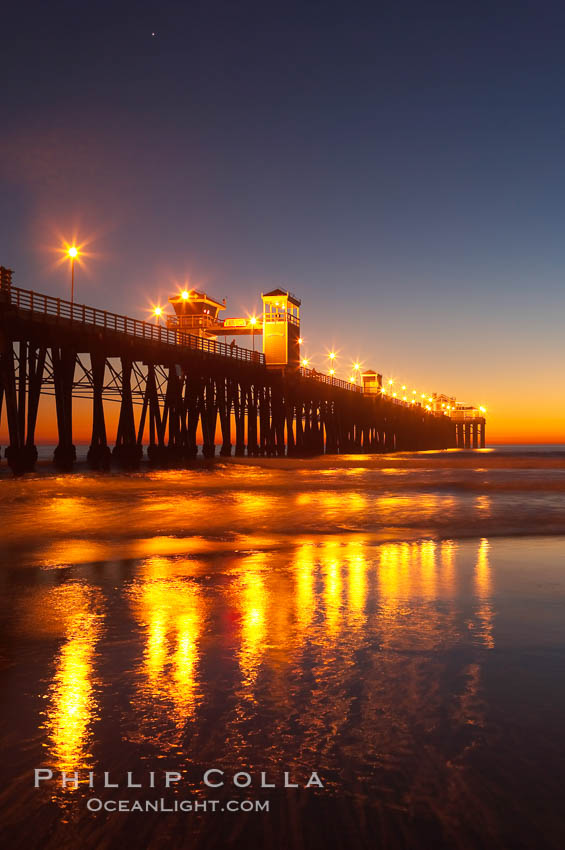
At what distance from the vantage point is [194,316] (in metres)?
67.1

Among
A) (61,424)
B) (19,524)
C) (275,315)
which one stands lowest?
(19,524)

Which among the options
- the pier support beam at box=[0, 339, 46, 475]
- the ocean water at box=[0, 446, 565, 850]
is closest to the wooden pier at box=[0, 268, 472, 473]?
the pier support beam at box=[0, 339, 46, 475]

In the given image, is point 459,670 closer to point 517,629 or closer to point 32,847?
point 517,629

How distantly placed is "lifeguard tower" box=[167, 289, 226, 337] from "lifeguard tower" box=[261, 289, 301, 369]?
15237 millimetres

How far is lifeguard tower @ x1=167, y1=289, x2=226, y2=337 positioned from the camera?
6731cm

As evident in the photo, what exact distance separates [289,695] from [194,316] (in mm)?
64549

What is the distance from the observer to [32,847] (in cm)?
274

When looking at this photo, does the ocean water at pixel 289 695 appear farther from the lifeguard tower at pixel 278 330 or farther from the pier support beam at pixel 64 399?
the lifeguard tower at pixel 278 330

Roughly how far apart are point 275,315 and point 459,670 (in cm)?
4883

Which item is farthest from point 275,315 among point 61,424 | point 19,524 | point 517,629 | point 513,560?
point 517,629

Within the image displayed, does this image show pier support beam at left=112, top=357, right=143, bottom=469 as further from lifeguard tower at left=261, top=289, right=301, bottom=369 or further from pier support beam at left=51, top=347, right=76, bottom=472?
lifeguard tower at left=261, top=289, right=301, bottom=369

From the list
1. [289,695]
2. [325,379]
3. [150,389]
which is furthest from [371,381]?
[289,695]

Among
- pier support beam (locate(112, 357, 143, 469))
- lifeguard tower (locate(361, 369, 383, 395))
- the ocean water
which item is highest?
lifeguard tower (locate(361, 369, 383, 395))

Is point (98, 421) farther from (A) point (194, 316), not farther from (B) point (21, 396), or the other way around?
(A) point (194, 316)
